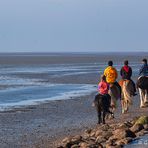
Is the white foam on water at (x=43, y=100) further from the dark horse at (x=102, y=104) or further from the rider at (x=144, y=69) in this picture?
the dark horse at (x=102, y=104)

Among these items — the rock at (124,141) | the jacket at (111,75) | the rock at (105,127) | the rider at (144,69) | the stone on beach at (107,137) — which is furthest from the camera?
the rider at (144,69)

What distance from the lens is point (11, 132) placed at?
61.4 ft

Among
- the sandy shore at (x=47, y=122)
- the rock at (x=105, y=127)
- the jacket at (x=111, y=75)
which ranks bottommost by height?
the sandy shore at (x=47, y=122)

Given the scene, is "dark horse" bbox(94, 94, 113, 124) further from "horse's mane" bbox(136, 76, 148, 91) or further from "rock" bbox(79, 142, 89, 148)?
"rock" bbox(79, 142, 89, 148)

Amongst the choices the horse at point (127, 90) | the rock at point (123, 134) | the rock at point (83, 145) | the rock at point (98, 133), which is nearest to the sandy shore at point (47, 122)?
the horse at point (127, 90)

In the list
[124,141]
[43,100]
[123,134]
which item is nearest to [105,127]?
[123,134]

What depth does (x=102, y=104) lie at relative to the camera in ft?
63.6

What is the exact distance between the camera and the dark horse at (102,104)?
63.4 feet

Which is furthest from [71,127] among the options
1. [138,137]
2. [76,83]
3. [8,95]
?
[76,83]

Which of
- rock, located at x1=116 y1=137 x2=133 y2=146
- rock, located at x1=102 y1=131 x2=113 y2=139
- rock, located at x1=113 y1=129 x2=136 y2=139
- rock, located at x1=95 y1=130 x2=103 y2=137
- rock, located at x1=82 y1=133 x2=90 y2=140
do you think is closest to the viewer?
rock, located at x1=116 y1=137 x2=133 y2=146

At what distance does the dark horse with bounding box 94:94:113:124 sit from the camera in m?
19.3

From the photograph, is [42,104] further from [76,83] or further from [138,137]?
[76,83]

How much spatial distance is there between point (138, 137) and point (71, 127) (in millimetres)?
4922

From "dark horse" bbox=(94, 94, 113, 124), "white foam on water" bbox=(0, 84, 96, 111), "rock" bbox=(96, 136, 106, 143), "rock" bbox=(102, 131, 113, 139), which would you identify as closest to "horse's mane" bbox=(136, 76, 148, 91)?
"dark horse" bbox=(94, 94, 113, 124)
